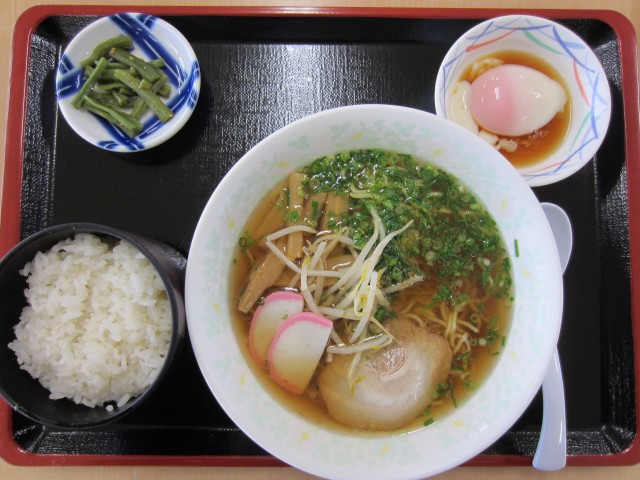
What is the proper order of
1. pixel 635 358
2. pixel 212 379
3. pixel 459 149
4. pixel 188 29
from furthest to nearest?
pixel 188 29 < pixel 635 358 < pixel 459 149 < pixel 212 379

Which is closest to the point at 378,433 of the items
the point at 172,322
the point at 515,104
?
the point at 172,322

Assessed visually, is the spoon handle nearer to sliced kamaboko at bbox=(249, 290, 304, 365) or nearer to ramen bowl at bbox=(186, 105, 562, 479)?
ramen bowl at bbox=(186, 105, 562, 479)

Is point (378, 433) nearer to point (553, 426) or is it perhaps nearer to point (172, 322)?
point (553, 426)

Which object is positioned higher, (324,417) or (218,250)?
(218,250)

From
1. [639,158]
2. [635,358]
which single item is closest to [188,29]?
[639,158]

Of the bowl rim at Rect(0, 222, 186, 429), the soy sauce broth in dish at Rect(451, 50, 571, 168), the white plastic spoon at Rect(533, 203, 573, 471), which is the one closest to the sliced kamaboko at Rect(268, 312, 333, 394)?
the bowl rim at Rect(0, 222, 186, 429)

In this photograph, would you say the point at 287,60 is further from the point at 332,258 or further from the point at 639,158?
the point at 639,158
